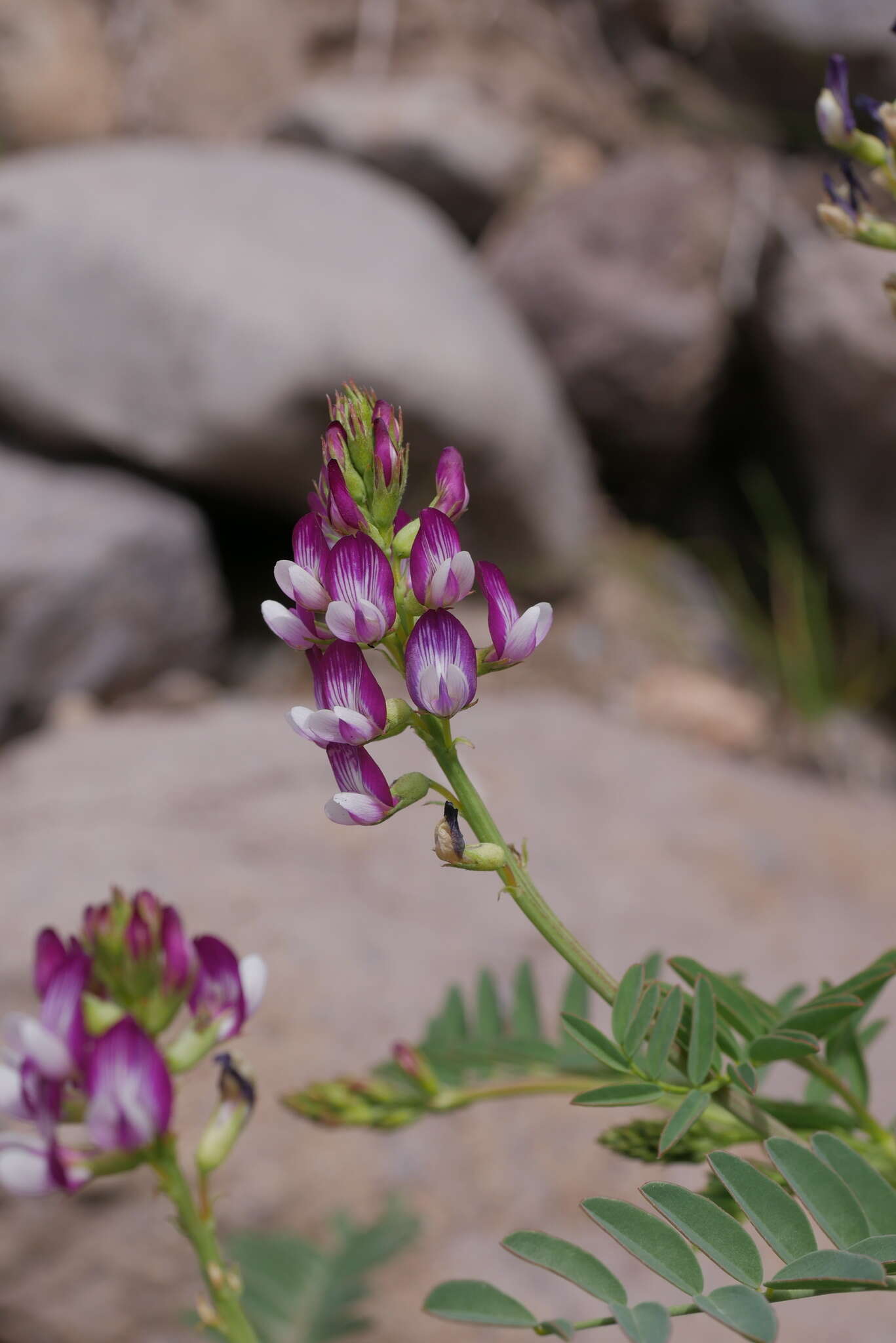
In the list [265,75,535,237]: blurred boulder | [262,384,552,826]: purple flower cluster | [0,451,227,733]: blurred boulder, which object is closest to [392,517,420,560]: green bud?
[262,384,552,826]: purple flower cluster

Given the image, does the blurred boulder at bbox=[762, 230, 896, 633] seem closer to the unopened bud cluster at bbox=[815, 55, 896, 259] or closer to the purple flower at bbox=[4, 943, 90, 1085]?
the unopened bud cluster at bbox=[815, 55, 896, 259]

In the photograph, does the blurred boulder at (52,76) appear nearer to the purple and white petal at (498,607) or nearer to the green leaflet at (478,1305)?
the purple and white petal at (498,607)

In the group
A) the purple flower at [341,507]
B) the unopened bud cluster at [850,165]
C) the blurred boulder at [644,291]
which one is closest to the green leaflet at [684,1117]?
the purple flower at [341,507]

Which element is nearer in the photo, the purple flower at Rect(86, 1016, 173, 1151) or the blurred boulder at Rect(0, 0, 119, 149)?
the purple flower at Rect(86, 1016, 173, 1151)

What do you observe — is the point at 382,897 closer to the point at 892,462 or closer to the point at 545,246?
the point at 892,462

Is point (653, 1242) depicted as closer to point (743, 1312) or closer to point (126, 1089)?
point (743, 1312)

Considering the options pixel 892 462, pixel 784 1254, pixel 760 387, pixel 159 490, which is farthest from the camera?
pixel 760 387

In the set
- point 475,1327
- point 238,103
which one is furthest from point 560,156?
point 475,1327
